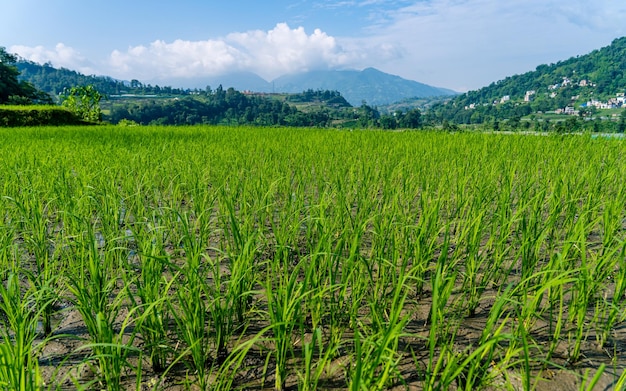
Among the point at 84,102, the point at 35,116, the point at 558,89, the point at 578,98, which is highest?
the point at 558,89

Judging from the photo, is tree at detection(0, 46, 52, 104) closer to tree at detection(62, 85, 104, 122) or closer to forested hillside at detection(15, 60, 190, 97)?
tree at detection(62, 85, 104, 122)

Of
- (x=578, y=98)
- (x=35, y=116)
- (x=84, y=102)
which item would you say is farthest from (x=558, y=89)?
(x=35, y=116)

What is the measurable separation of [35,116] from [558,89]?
331 ft

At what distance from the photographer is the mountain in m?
70.1

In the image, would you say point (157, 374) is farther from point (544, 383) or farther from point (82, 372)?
point (544, 383)

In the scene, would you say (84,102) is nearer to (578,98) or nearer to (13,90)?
(13,90)

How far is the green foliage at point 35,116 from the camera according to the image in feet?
52.0

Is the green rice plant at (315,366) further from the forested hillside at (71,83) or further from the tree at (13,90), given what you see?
the forested hillside at (71,83)

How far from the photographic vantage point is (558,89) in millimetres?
84812

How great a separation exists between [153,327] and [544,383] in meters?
1.57

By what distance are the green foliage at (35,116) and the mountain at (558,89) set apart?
5873cm

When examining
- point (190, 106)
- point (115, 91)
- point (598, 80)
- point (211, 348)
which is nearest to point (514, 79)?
point (598, 80)

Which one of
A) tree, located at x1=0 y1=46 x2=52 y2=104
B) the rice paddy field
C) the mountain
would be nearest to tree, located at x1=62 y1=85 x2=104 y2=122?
tree, located at x1=0 y1=46 x2=52 y2=104

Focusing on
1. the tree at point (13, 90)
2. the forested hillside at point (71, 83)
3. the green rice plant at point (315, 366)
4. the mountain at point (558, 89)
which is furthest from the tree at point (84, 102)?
the forested hillside at point (71, 83)
